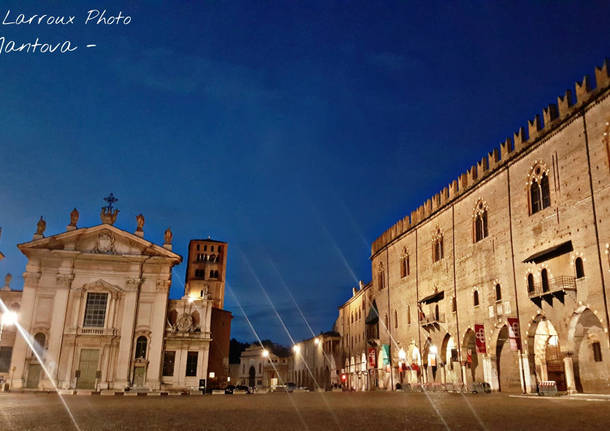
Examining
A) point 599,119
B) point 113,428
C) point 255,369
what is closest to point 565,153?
point 599,119

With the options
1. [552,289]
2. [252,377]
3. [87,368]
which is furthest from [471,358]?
[252,377]

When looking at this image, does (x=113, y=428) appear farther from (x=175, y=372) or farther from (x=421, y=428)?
(x=175, y=372)

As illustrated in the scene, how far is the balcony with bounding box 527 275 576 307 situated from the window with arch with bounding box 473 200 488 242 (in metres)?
6.46

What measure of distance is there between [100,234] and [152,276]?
5.65 meters

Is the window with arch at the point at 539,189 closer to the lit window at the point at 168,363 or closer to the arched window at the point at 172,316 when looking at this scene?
the lit window at the point at 168,363

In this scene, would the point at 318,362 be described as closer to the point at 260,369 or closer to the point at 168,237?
the point at 260,369

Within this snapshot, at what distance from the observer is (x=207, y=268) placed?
72.9 meters

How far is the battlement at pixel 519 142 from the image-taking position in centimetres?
2498

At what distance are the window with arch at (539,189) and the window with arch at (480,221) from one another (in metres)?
4.67

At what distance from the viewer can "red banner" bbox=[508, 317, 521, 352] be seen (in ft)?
89.8

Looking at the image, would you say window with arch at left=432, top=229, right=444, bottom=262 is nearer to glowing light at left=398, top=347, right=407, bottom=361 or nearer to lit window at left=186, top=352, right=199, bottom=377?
glowing light at left=398, top=347, right=407, bottom=361

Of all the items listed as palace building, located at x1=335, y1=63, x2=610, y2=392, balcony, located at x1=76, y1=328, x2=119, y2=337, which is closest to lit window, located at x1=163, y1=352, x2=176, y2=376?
balcony, located at x1=76, y1=328, x2=119, y2=337

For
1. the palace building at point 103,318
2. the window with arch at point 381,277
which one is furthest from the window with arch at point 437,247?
the palace building at point 103,318

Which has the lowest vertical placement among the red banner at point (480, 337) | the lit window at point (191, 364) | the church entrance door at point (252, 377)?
the church entrance door at point (252, 377)
